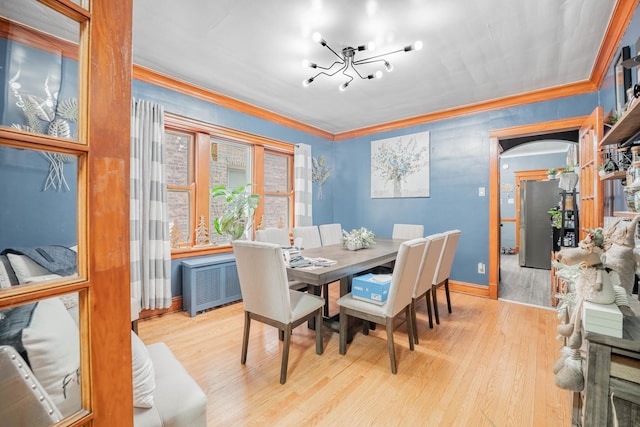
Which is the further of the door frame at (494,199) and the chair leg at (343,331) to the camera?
the door frame at (494,199)

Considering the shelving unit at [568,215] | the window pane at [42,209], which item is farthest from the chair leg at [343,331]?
the shelving unit at [568,215]

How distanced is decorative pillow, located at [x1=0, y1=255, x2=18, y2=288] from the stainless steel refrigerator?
22.3ft

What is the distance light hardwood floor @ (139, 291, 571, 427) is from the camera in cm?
156

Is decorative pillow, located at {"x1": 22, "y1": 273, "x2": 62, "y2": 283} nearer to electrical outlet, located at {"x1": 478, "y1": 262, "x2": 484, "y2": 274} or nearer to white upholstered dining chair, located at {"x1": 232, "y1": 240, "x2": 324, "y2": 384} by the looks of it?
white upholstered dining chair, located at {"x1": 232, "y1": 240, "x2": 324, "y2": 384}

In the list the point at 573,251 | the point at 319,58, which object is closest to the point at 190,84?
the point at 319,58

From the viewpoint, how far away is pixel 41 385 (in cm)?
65

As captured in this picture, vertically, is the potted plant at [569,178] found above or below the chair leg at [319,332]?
above

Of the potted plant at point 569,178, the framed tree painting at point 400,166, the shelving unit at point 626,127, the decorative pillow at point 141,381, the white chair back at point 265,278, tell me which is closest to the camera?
the decorative pillow at point 141,381

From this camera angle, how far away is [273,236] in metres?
3.18

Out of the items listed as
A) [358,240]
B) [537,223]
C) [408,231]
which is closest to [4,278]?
[358,240]

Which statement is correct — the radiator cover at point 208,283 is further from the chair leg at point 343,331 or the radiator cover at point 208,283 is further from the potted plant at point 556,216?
the potted plant at point 556,216

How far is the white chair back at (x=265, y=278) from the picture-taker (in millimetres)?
1766

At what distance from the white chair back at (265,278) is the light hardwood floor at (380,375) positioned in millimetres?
459

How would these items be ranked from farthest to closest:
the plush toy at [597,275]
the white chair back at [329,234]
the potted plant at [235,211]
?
the white chair back at [329,234] → the potted plant at [235,211] → the plush toy at [597,275]
